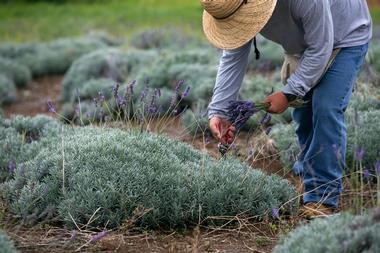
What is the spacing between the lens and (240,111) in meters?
3.99

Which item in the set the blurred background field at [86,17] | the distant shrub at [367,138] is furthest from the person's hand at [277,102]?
the blurred background field at [86,17]

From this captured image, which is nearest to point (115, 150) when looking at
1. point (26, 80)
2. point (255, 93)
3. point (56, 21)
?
point (255, 93)

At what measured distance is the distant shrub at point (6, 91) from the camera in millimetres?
9211

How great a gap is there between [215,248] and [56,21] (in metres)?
13.7

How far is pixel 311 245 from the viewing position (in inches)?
119

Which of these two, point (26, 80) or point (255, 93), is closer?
point (255, 93)

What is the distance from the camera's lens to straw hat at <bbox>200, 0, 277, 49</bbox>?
3.77 metres

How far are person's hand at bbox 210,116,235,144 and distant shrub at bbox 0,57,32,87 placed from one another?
22.2ft

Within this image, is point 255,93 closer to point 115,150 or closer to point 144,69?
point 144,69

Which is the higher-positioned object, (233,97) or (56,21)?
(233,97)

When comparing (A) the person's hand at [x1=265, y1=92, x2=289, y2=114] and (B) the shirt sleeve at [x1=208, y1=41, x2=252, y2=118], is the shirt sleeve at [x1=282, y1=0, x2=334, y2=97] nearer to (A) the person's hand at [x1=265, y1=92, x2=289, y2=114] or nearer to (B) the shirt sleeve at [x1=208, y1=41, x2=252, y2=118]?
(A) the person's hand at [x1=265, y1=92, x2=289, y2=114]

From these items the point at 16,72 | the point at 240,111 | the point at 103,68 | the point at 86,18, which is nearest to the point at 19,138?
the point at 240,111

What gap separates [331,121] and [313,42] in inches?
22.0

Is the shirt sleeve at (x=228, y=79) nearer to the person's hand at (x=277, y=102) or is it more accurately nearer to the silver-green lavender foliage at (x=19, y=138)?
the person's hand at (x=277, y=102)
